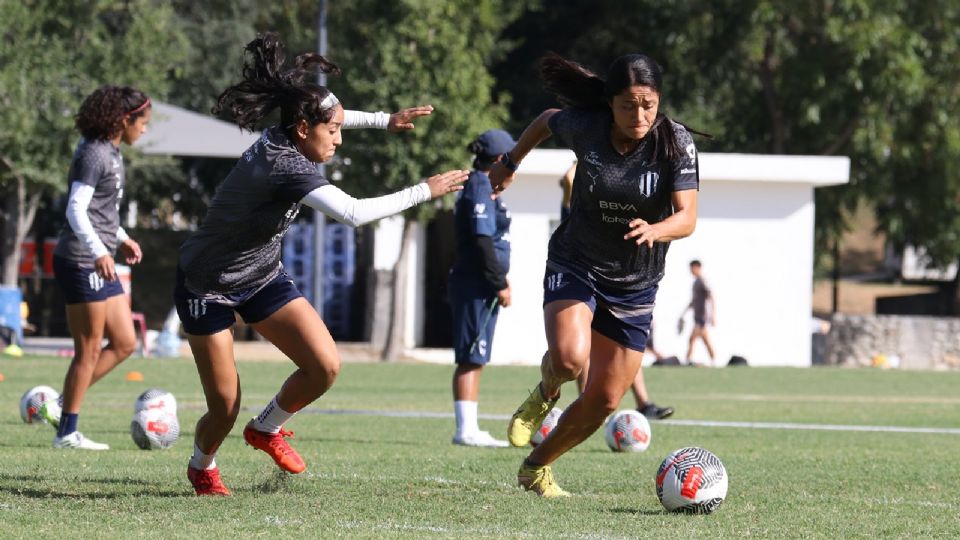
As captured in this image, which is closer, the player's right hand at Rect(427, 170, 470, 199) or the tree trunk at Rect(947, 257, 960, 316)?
the player's right hand at Rect(427, 170, 470, 199)

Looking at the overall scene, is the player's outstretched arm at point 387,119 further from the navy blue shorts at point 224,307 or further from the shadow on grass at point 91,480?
the shadow on grass at point 91,480

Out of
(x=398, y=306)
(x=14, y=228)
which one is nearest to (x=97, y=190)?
(x=398, y=306)

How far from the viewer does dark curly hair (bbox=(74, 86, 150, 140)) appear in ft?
31.8

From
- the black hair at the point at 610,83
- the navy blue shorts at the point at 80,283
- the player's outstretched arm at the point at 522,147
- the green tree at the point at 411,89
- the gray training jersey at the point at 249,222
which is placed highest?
the green tree at the point at 411,89

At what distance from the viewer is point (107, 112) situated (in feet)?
31.9

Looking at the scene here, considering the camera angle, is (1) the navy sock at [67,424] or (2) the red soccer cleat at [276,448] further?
(1) the navy sock at [67,424]

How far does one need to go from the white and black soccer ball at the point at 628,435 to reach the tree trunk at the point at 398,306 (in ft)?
59.9

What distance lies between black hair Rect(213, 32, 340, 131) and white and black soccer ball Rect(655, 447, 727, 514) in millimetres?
2278

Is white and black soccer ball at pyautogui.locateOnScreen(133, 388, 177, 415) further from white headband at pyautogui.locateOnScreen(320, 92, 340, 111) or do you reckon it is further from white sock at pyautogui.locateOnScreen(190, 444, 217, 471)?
white headband at pyautogui.locateOnScreen(320, 92, 340, 111)

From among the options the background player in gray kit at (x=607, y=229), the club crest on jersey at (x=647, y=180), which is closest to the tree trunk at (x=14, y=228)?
the background player in gray kit at (x=607, y=229)

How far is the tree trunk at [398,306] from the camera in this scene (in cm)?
2930

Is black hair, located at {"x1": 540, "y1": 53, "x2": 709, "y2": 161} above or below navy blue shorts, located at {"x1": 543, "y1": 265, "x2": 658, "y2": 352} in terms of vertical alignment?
above

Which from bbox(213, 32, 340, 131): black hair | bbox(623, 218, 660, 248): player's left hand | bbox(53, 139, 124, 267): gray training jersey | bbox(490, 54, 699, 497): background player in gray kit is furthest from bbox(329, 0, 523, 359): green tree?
bbox(623, 218, 660, 248): player's left hand

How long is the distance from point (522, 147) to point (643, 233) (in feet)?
4.22
